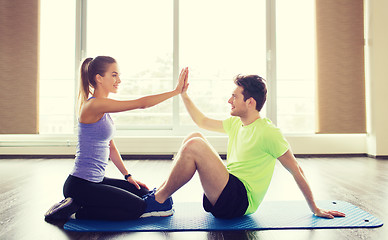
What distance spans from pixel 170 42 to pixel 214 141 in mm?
1462

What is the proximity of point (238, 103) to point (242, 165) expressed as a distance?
295 mm

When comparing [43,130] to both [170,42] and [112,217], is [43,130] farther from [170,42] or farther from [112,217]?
[112,217]

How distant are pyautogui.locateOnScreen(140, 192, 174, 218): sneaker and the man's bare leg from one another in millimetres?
171

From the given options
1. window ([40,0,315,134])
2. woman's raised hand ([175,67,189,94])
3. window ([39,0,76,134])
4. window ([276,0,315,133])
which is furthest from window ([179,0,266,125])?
woman's raised hand ([175,67,189,94])

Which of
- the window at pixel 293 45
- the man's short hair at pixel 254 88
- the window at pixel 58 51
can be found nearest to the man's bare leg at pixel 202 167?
the man's short hair at pixel 254 88

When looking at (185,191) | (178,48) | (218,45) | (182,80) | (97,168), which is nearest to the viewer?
(97,168)

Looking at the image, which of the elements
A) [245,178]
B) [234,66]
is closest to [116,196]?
[245,178]

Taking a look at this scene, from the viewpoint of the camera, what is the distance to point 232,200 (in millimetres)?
1407

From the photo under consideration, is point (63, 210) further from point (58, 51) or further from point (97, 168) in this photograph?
point (58, 51)

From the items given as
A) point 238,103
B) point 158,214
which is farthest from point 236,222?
point 238,103

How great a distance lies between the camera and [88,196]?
56.5 inches

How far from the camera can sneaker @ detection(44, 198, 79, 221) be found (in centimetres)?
148

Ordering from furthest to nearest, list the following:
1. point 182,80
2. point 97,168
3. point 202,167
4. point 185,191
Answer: point 185,191 < point 182,80 < point 97,168 < point 202,167

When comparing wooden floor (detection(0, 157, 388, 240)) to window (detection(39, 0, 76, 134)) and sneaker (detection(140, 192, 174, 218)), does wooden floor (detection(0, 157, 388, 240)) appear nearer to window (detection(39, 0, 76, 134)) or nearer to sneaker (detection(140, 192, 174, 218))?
sneaker (detection(140, 192, 174, 218))
